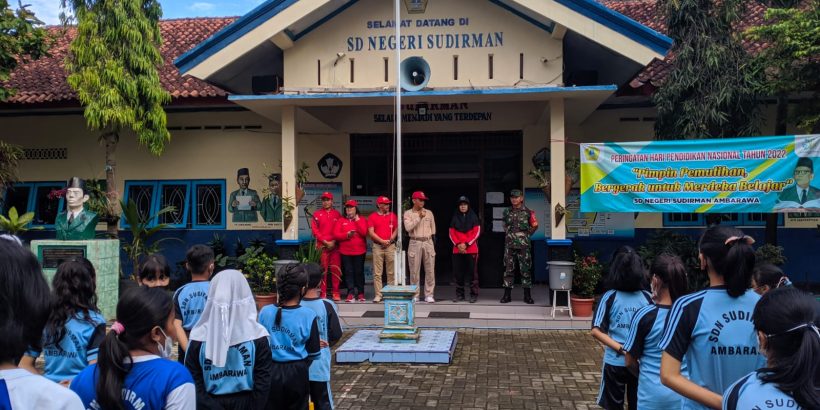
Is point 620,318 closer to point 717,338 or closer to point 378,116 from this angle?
point 717,338

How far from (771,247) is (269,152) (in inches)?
382

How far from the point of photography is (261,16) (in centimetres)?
962

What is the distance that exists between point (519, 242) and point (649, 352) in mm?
6473

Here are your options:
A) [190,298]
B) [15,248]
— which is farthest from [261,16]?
[15,248]

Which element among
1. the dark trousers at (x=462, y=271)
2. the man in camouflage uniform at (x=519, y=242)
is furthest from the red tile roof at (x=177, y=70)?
the dark trousers at (x=462, y=271)

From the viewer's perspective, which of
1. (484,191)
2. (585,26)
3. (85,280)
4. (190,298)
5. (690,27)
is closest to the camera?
(85,280)

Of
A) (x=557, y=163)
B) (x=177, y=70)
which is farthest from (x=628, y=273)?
(x=177, y=70)

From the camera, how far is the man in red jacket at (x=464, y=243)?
10297mm

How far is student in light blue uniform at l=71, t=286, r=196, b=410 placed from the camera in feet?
7.57

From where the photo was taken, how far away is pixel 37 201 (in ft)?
44.4

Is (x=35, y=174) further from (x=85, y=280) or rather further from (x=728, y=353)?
(x=728, y=353)

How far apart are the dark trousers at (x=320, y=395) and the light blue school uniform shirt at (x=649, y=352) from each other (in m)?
2.07

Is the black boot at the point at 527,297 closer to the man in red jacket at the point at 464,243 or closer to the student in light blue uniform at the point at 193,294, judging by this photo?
the man in red jacket at the point at 464,243

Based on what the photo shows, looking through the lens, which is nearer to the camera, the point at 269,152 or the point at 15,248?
the point at 15,248
